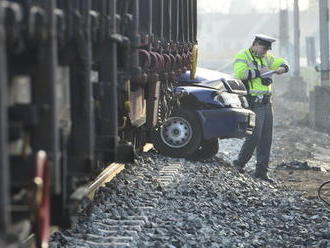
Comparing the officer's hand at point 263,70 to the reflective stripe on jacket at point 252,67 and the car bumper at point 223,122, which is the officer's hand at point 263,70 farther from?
the car bumper at point 223,122

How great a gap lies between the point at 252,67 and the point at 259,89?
364 millimetres

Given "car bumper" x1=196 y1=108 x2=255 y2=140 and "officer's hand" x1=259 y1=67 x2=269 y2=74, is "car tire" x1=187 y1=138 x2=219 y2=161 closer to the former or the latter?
"car bumper" x1=196 y1=108 x2=255 y2=140

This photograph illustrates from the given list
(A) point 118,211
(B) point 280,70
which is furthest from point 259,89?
(A) point 118,211

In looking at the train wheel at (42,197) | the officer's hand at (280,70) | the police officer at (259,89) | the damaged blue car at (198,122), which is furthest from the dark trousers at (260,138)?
the train wheel at (42,197)

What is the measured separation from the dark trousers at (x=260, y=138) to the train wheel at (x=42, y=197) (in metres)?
8.70

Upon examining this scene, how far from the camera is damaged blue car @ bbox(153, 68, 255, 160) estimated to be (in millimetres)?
12750

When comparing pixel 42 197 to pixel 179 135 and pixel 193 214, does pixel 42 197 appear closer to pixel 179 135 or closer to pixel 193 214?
pixel 193 214

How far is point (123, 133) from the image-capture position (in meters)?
9.70

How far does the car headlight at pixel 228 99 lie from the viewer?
13.0 meters

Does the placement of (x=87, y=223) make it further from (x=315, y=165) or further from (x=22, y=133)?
(x=315, y=165)

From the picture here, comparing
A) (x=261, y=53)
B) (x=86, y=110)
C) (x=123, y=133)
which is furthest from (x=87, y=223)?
(x=261, y=53)

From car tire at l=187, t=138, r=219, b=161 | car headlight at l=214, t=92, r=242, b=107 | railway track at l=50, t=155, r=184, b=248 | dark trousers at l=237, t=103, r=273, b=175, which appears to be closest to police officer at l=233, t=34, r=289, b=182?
dark trousers at l=237, t=103, r=273, b=175

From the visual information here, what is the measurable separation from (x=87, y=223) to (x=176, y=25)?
3853mm

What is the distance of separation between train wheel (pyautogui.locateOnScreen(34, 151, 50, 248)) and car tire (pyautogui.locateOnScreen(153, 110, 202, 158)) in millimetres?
8173
